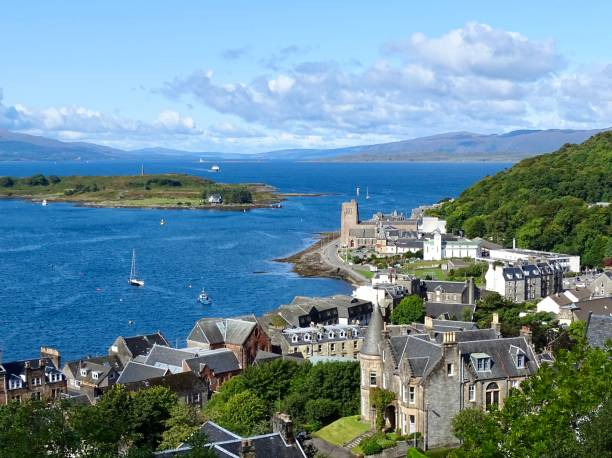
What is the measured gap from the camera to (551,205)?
133 meters

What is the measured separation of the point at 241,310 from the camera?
89.5 meters

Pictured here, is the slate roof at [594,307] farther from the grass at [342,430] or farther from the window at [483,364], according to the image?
the grass at [342,430]

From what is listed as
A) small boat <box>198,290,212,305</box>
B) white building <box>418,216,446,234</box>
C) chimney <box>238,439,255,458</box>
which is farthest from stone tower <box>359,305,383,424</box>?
white building <box>418,216,446,234</box>

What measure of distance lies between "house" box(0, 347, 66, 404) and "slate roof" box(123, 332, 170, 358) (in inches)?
237

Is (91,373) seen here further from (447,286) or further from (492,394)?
(447,286)

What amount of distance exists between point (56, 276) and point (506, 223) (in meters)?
69.6

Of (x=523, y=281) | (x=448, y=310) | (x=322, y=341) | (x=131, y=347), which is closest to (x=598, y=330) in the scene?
(x=322, y=341)

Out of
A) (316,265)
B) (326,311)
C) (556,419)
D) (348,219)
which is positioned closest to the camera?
(556,419)

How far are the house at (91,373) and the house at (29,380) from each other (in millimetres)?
1200

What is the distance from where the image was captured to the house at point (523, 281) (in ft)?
295

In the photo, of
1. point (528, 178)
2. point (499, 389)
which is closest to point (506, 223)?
point (528, 178)

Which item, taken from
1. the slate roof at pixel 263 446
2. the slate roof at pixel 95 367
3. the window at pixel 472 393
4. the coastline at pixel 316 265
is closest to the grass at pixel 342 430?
the window at pixel 472 393

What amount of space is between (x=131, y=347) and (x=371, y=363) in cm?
2217

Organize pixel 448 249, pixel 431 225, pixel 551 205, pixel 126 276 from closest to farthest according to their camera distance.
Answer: pixel 126 276, pixel 448 249, pixel 551 205, pixel 431 225
